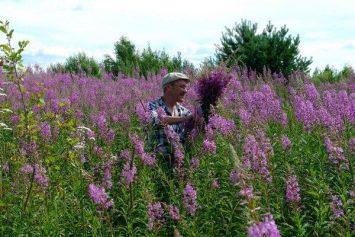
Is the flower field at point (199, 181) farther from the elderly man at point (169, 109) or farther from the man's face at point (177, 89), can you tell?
the man's face at point (177, 89)

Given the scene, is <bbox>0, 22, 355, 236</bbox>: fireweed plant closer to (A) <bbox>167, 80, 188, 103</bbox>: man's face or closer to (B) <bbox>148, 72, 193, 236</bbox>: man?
(B) <bbox>148, 72, 193, 236</bbox>: man

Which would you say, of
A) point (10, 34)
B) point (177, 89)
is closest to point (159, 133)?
point (177, 89)

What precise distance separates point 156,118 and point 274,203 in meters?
2.51

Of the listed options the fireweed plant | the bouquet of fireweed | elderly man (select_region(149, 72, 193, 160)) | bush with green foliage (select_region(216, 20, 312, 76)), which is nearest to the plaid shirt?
elderly man (select_region(149, 72, 193, 160))

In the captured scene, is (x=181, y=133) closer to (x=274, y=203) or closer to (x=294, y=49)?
(x=274, y=203)

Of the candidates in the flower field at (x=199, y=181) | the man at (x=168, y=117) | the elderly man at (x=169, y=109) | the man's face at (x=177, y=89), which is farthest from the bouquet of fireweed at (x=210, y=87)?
the man's face at (x=177, y=89)

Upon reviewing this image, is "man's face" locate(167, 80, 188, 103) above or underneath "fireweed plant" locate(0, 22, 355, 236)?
above

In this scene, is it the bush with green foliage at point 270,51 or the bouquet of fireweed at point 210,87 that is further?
the bush with green foliage at point 270,51

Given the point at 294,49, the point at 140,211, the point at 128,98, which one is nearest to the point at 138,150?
the point at 140,211

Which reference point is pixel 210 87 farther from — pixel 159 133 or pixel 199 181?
pixel 199 181

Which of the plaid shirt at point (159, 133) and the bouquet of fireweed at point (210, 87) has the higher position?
the bouquet of fireweed at point (210, 87)

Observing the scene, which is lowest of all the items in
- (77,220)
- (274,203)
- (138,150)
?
(77,220)

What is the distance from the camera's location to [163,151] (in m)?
7.34

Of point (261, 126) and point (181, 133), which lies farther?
point (181, 133)
